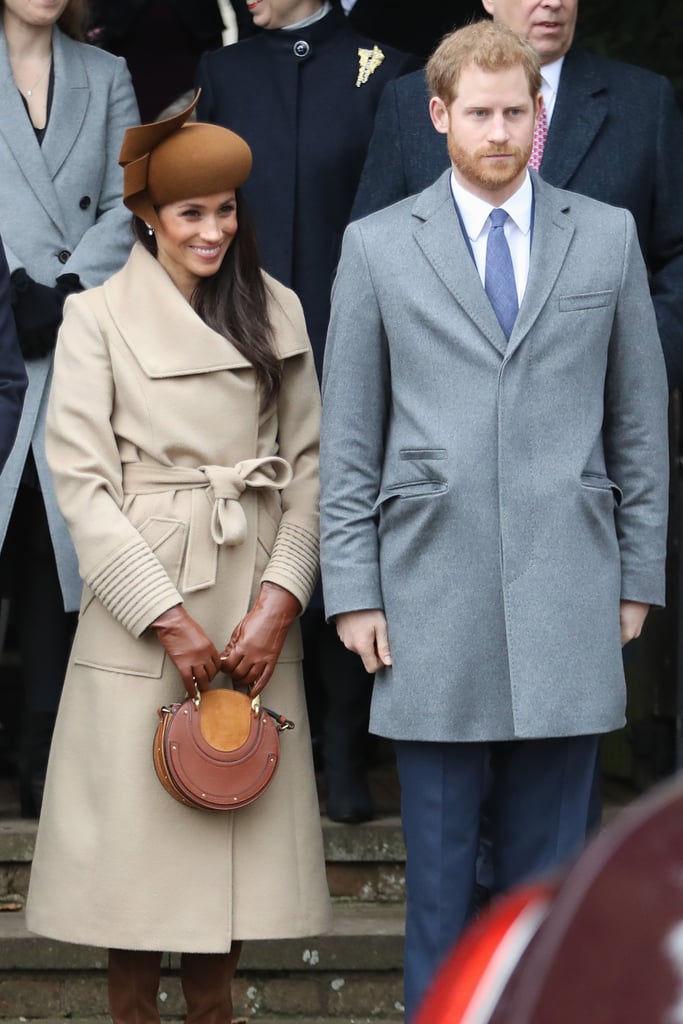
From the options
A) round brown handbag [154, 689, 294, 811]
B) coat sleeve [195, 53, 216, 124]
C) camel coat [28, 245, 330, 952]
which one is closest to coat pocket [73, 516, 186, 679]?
camel coat [28, 245, 330, 952]

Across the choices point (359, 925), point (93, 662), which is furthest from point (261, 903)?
point (359, 925)

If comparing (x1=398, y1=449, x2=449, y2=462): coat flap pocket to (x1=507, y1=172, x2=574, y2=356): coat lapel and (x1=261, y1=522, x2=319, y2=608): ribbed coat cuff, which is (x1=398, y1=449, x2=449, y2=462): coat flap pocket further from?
(x1=261, y1=522, x2=319, y2=608): ribbed coat cuff

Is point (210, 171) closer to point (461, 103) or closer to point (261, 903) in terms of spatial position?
point (461, 103)

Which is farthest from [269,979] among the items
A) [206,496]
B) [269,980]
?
[206,496]

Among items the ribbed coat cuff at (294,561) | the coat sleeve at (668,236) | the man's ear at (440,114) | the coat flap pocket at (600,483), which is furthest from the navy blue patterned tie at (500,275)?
the coat sleeve at (668,236)

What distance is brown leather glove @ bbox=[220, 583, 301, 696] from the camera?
139 inches

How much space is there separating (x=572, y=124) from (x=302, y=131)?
0.78 m

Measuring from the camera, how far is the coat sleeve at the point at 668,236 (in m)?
4.03

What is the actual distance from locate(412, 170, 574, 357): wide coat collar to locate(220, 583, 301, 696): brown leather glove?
68 cm

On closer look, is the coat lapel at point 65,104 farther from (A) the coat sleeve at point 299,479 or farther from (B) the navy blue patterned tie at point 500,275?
(B) the navy blue patterned tie at point 500,275

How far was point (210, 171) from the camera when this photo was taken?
360 cm

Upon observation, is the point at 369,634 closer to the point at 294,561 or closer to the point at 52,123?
the point at 294,561

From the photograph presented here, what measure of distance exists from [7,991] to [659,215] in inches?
91.3

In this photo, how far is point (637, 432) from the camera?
3424 mm
